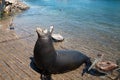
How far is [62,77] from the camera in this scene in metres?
10.7

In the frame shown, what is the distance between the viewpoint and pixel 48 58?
10281 mm

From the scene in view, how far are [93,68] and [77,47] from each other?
185 inches

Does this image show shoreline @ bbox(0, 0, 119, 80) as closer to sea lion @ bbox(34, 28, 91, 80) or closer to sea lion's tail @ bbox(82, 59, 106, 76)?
sea lion's tail @ bbox(82, 59, 106, 76)

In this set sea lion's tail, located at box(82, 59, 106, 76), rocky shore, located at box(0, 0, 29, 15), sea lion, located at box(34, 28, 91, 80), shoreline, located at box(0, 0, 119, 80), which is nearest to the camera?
sea lion, located at box(34, 28, 91, 80)

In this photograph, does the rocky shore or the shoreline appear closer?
the shoreline

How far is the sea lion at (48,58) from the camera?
1025cm

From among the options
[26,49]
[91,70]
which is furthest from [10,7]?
[91,70]

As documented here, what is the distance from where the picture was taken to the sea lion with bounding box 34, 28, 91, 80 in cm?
1025

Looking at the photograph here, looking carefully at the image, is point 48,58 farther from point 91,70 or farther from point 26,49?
point 26,49

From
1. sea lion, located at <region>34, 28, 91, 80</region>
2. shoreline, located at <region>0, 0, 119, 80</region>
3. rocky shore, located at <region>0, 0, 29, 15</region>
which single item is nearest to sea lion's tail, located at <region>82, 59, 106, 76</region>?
shoreline, located at <region>0, 0, 119, 80</region>

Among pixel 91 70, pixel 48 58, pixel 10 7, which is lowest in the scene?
pixel 10 7

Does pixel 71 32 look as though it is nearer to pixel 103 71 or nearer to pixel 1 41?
pixel 1 41

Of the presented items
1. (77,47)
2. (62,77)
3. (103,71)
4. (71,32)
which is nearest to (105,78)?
(103,71)

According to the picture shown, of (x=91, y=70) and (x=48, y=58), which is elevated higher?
(x=48, y=58)
